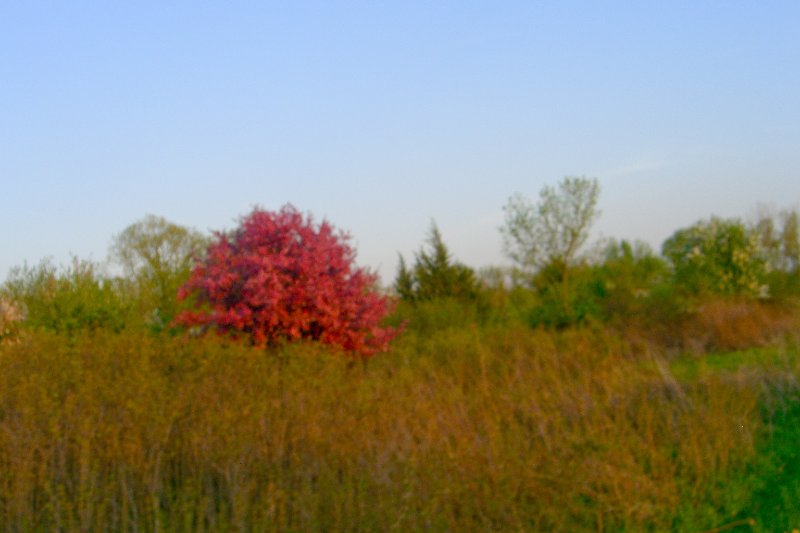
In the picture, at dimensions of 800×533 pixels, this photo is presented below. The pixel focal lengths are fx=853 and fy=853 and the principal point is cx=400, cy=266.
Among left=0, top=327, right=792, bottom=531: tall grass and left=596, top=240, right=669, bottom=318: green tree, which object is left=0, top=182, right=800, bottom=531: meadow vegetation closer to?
left=0, top=327, right=792, bottom=531: tall grass

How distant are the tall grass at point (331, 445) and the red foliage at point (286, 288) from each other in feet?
8.29

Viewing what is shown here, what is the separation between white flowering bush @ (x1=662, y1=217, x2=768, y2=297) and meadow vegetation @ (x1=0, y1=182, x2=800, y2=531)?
11607 mm

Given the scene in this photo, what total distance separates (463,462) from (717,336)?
1367 centimetres

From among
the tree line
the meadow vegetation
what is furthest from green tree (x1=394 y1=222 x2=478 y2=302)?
the meadow vegetation

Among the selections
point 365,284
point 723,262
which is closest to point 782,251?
point 723,262

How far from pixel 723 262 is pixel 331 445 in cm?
2245

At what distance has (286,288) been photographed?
1280cm

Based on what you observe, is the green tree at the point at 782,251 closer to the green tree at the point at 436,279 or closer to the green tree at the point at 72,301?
the green tree at the point at 436,279

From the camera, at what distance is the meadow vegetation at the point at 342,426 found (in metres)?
6.07

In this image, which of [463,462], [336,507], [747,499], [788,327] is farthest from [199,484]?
[788,327]

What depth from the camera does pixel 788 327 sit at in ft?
59.0

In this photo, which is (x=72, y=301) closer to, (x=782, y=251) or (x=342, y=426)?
(x=342, y=426)

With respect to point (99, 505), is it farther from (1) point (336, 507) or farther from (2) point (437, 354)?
(2) point (437, 354)

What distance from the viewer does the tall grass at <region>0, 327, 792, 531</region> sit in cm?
591
